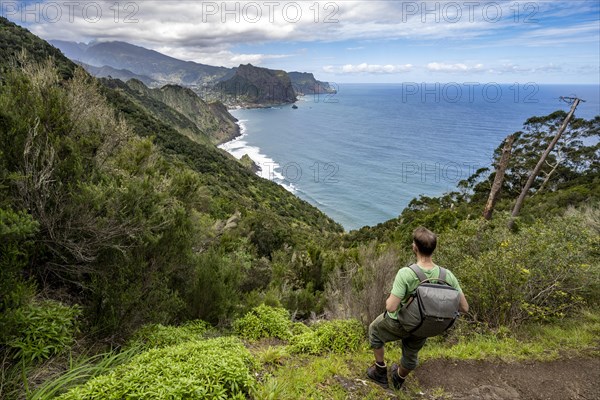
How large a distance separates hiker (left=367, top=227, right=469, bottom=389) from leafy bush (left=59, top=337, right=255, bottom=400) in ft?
5.02

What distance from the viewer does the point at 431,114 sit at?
13825 centimetres

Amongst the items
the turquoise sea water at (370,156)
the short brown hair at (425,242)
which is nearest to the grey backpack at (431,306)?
the short brown hair at (425,242)

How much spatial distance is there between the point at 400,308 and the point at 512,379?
210cm

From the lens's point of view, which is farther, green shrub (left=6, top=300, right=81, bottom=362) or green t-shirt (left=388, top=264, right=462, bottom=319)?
green t-shirt (left=388, top=264, right=462, bottom=319)

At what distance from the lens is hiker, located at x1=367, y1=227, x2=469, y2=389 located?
336 centimetres

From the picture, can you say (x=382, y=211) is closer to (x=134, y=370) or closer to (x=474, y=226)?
(x=474, y=226)

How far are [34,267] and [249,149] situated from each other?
294ft

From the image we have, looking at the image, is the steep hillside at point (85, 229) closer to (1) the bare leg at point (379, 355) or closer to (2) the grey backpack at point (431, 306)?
(1) the bare leg at point (379, 355)

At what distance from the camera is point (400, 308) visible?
3.48 meters

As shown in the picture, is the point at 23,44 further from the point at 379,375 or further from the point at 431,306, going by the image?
the point at 431,306

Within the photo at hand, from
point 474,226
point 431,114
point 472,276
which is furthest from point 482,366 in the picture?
point 431,114

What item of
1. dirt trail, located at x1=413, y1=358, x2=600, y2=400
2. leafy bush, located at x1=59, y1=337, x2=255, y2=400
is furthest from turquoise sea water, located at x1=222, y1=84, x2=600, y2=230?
leafy bush, located at x1=59, y1=337, x2=255, y2=400

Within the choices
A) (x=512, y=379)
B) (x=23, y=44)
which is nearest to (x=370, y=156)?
(x=23, y=44)

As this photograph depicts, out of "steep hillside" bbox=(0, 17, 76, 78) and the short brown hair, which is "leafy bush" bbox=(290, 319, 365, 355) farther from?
"steep hillside" bbox=(0, 17, 76, 78)
